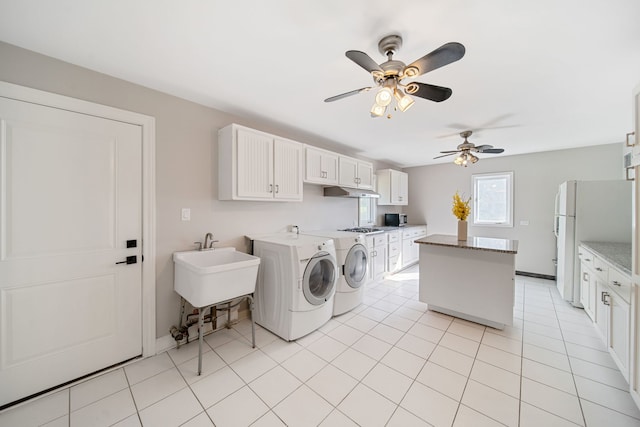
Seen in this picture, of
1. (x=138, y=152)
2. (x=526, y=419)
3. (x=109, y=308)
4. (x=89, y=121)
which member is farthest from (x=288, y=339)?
(x=89, y=121)

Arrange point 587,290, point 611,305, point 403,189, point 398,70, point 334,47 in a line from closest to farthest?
point 398,70 → point 334,47 → point 611,305 → point 587,290 → point 403,189

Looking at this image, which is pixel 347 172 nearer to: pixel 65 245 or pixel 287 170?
pixel 287 170

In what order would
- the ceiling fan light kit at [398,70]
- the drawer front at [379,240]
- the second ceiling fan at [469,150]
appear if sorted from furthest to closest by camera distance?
1. the drawer front at [379,240]
2. the second ceiling fan at [469,150]
3. the ceiling fan light kit at [398,70]

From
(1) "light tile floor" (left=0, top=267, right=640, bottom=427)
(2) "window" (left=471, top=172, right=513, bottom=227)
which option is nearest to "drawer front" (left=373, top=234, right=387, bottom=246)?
(1) "light tile floor" (left=0, top=267, right=640, bottom=427)

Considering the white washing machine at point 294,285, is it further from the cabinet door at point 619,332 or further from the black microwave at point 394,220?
the black microwave at point 394,220

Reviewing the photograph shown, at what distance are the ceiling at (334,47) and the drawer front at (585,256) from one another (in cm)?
157

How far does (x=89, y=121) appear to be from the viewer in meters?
1.81

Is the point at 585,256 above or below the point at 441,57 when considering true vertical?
below

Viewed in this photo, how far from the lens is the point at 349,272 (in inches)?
115

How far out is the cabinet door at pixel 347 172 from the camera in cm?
376

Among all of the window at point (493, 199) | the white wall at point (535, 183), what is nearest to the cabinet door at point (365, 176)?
the white wall at point (535, 183)

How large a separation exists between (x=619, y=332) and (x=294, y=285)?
260 cm

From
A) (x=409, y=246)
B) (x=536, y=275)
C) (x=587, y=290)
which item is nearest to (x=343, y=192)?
(x=409, y=246)

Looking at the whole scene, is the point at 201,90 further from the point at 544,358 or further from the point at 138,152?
the point at 544,358
